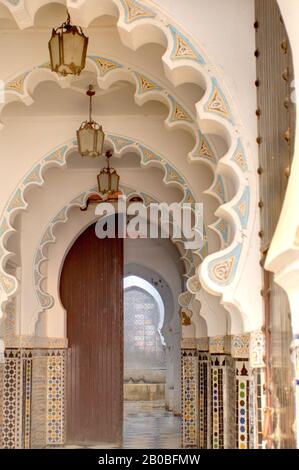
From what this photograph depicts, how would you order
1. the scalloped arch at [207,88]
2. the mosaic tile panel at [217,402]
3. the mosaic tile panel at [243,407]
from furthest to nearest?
the mosaic tile panel at [217,402], the mosaic tile panel at [243,407], the scalloped arch at [207,88]

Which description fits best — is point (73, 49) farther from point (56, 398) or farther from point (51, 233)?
point (56, 398)

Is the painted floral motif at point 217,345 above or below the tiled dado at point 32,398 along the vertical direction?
above

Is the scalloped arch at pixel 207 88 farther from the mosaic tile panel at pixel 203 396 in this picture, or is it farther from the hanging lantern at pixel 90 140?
the mosaic tile panel at pixel 203 396

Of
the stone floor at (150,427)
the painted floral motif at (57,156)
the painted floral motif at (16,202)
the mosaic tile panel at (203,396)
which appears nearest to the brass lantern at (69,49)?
the painted floral motif at (16,202)

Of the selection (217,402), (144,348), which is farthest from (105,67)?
(144,348)

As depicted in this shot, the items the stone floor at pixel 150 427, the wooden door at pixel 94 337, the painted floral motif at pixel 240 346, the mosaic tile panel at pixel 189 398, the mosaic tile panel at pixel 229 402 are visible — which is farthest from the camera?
the wooden door at pixel 94 337

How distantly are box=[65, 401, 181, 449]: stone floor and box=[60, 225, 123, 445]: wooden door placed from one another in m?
0.39

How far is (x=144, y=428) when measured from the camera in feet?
42.4

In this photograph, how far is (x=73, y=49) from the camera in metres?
5.07

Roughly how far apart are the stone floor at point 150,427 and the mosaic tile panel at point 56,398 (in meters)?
0.34

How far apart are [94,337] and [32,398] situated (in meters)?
1.44

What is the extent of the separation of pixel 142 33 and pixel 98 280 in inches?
270

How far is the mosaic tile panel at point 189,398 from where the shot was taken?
9930 mm

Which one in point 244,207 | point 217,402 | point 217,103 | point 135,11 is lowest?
point 217,402
